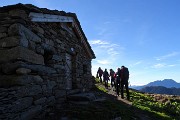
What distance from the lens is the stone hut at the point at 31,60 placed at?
6.81m

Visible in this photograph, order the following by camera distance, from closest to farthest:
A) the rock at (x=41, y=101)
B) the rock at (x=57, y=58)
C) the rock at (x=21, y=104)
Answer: the rock at (x=21, y=104), the rock at (x=41, y=101), the rock at (x=57, y=58)

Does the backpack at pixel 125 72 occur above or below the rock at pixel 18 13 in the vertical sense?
below

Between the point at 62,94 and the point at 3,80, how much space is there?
4.04 metres

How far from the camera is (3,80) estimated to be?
6934mm

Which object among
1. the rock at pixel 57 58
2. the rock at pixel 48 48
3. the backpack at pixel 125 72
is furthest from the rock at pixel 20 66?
the backpack at pixel 125 72

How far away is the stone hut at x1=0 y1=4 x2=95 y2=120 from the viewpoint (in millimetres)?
6809

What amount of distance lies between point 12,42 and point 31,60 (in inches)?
38.9

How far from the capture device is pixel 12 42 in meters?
7.14

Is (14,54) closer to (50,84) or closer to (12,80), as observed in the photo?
(12,80)

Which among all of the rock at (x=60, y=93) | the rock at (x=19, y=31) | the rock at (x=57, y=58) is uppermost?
the rock at (x=19, y=31)

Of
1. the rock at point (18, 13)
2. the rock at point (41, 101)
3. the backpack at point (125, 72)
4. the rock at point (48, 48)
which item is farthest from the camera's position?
the backpack at point (125, 72)

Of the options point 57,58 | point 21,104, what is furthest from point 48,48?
point 21,104

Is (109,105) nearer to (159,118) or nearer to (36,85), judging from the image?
(159,118)

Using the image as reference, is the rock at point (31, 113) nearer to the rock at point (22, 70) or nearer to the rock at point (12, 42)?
the rock at point (22, 70)
